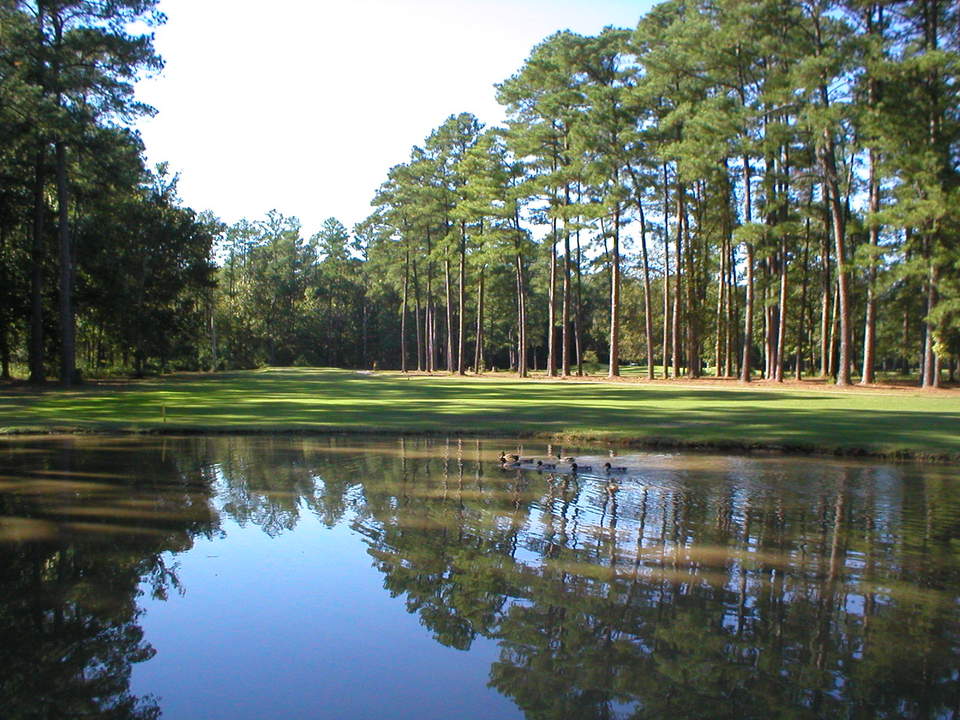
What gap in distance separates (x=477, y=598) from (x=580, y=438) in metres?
11.9

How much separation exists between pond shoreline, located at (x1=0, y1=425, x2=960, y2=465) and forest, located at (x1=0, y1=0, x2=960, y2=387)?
16328mm

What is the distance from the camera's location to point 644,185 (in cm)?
4528

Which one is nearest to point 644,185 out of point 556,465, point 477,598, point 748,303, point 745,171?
point 745,171

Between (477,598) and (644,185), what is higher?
(644,185)

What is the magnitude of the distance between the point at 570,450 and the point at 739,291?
47.4 m

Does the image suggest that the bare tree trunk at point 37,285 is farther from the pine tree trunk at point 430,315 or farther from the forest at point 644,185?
the pine tree trunk at point 430,315

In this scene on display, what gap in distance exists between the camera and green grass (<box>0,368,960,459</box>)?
59.2 feet

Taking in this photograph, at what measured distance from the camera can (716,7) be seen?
122ft

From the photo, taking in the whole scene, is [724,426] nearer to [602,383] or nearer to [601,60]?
[602,383]

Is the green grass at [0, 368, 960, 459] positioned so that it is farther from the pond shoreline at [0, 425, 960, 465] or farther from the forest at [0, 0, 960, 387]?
the forest at [0, 0, 960, 387]

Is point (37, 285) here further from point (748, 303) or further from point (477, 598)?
point (477, 598)

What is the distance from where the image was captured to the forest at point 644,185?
1246 inches

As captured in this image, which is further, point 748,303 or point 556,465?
point 748,303

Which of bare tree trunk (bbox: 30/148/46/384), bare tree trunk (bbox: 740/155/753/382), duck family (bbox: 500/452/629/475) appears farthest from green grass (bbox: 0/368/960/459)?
bare tree trunk (bbox: 740/155/753/382)
